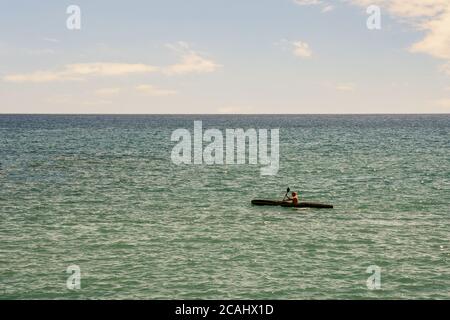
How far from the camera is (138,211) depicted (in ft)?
123

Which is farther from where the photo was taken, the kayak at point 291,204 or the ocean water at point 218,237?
the kayak at point 291,204

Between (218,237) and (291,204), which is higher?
(291,204)

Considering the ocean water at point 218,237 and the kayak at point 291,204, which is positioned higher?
the kayak at point 291,204

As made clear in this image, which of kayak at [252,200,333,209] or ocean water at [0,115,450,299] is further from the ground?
kayak at [252,200,333,209]

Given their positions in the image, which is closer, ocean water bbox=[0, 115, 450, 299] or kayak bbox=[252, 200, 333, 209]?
ocean water bbox=[0, 115, 450, 299]

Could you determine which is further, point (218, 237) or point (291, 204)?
point (291, 204)
